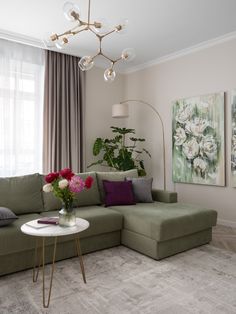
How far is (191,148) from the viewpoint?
4535mm

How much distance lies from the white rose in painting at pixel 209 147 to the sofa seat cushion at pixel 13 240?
292 cm

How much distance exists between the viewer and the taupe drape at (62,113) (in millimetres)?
4574

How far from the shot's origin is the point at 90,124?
17.3 ft

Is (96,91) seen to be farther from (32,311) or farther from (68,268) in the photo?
(32,311)

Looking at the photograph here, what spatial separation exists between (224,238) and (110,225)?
5.16 ft

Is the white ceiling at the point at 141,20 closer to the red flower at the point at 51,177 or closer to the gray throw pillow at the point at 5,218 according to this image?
the red flower at the point at 51,177

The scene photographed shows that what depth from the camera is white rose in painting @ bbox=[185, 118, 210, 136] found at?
436cm

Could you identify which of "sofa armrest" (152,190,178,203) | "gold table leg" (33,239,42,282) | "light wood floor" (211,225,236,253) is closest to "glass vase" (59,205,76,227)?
"gold table leg" (33,239,42,282)

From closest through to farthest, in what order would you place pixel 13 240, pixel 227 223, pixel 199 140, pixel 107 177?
pixel 13 240
pixel 107 177
pixel 227 223
pixel 199 140

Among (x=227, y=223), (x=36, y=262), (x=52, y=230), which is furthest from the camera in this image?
(x=227, y=223)

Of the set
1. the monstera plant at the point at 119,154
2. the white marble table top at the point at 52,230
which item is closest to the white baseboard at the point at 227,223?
the monstera plant at the point at 119,154

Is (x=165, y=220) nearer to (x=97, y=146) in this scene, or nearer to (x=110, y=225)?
(x=110, y=225)

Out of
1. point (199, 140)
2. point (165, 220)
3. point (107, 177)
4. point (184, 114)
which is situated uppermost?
point (184, 114)

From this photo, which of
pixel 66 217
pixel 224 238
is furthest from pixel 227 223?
pixel 66 217
